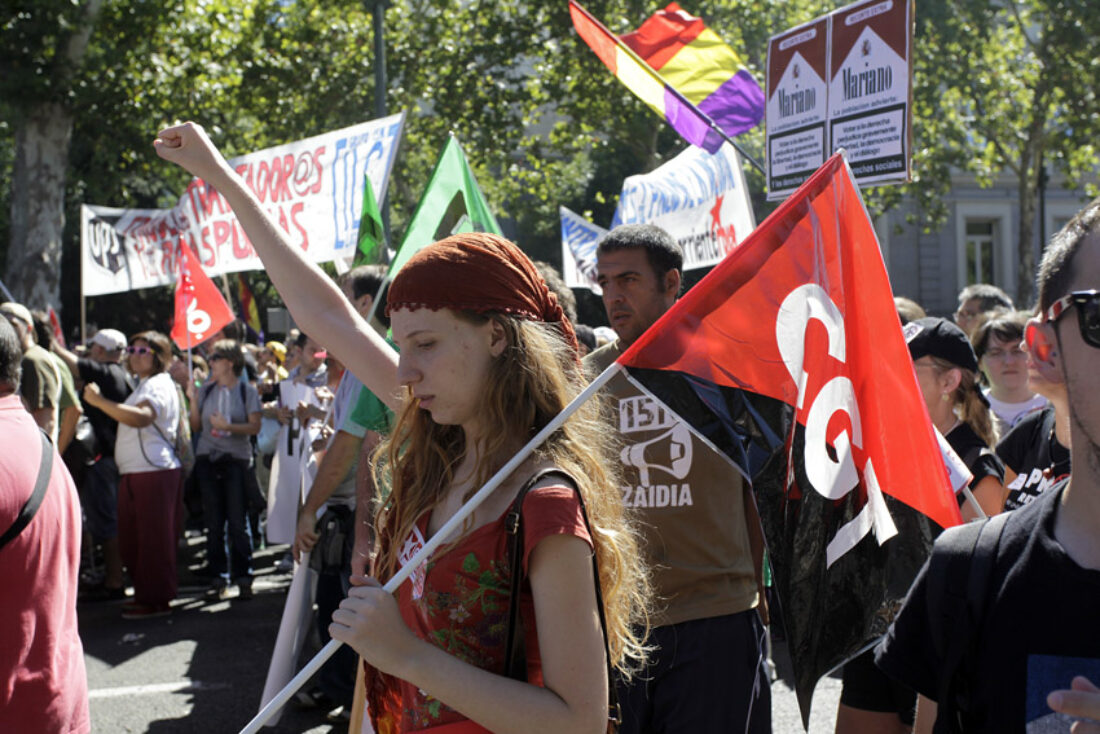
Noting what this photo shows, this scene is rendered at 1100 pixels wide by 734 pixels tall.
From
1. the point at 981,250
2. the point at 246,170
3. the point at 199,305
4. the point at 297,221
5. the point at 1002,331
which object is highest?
the point at 981,250

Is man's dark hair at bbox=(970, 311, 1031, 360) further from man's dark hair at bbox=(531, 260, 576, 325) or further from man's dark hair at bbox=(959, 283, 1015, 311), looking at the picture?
man's dark hair at bbox=(531, 260, 576, 325)

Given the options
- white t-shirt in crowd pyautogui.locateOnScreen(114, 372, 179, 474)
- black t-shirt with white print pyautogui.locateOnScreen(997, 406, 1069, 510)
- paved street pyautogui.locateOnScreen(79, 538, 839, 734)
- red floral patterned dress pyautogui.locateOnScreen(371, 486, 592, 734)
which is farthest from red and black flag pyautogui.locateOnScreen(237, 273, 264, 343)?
red floral patterned dress pyautogui.locateOnScreen(371, 486, 592, 734)

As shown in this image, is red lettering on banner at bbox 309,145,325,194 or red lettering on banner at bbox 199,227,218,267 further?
red lettering on banner at bbox 199,227,218,267

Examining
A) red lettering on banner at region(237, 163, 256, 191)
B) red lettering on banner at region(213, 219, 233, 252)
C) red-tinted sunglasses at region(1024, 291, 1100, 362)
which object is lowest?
red-tinted sunglasses at region(1024, 291, 1100, 362)

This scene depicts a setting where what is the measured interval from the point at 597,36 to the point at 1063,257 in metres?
5.40

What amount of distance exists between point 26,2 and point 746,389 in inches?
624

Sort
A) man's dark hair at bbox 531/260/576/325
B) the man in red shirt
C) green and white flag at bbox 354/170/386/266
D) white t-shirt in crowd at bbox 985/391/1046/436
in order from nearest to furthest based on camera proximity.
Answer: the man in red shirt
man's dark hair at bbox 531/260/576/325
green and white flag at bbox 354/170/386/266
white t-shirt in crowd at bbox 985/391/1046/436

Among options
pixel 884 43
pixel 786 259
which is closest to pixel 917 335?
pixel 884 43

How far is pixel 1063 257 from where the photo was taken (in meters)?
1.52

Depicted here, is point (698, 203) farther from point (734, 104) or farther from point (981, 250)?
point (981, 250)

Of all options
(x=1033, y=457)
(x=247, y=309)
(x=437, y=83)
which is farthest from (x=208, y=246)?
(x=437, y=83)

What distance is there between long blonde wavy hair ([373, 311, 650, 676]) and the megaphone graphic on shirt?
1.20 meters

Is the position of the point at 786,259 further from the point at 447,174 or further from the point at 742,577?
the point at 447,174

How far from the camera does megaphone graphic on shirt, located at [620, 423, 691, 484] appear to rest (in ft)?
10.8
